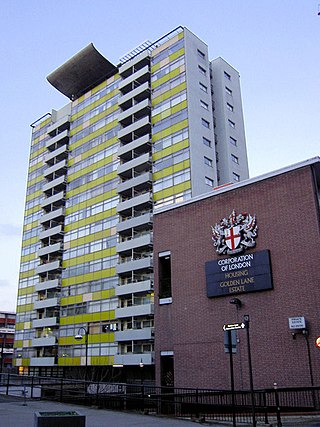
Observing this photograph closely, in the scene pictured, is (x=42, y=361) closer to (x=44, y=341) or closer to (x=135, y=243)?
(x=44, y=341)

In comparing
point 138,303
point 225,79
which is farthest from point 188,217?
point 225,79

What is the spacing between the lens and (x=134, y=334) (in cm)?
4678

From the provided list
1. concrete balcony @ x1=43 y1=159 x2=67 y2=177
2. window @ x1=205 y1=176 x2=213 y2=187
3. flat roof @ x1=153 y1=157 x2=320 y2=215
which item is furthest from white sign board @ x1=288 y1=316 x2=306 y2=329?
concrete balcony @ x1=43 y1=159 x2=67 y2=177

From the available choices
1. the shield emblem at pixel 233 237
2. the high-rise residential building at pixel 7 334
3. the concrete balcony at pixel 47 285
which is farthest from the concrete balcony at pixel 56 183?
the high-rise residential building at pixel 7 334

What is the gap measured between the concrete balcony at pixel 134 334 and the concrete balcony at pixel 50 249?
19.4m

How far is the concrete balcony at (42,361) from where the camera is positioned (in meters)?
57.7

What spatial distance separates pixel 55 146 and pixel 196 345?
5393cm

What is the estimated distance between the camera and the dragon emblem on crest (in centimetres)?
2512

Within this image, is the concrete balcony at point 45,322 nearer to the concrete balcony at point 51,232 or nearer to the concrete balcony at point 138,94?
the concrete balcony at point 51,232

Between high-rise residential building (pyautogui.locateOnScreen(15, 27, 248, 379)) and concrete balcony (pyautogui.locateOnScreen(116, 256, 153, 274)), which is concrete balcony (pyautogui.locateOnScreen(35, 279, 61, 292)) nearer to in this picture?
high-rise residential building (pyautogui.locateOnScreen(15, 27, 248, 379))

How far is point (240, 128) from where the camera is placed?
60.7 m

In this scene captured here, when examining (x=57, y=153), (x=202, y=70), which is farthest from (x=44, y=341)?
(x=202, y=70)

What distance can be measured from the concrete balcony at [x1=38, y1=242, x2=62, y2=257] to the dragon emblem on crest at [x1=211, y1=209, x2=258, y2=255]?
41.0 meters

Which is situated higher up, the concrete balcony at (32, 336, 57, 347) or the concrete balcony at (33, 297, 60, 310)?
the concrete balcony at (33, 297, 60, 310)
